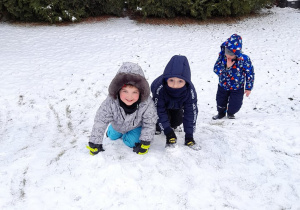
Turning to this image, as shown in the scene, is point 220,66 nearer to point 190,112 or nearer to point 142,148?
point 190,112

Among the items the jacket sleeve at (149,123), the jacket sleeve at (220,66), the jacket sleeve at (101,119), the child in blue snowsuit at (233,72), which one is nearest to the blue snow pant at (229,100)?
the child in blue snowsuit at (233,72)

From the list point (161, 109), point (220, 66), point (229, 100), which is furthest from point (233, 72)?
point (161, 109)

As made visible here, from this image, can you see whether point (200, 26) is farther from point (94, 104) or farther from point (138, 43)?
point (94, 104)

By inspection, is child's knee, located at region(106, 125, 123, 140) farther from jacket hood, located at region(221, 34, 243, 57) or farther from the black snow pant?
jacket hood, located at region(221, 34, 243, 57)

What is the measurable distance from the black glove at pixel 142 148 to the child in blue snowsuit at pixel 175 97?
35 centimetres

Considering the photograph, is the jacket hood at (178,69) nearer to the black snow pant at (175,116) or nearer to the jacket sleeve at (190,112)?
the jacket sleeve at (190,112)

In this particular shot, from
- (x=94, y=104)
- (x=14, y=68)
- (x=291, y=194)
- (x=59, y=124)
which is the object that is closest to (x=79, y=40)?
(x=14, y=68)

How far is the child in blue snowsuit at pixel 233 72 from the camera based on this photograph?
4289mm

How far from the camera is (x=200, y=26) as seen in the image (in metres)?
11.6

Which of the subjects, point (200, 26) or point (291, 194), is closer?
point (291, 194)

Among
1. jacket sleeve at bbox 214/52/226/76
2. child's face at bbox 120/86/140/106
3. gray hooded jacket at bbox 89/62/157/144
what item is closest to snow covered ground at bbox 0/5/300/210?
gray hooded jacket at bbox 89/62/157/144

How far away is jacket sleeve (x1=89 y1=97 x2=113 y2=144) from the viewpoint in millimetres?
3314

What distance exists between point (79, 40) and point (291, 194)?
29.4 feet

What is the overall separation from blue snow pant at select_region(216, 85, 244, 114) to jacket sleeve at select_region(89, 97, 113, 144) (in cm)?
273
